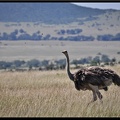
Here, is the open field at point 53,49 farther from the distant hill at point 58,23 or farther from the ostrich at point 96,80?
the ostrich at point 96,80

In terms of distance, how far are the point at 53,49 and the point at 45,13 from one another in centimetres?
3417

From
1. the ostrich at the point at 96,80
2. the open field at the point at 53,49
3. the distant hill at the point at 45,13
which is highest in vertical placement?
the distant hill at the point at 45,13

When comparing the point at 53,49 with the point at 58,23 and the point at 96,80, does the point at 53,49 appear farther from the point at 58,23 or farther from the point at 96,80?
the point at 96,80

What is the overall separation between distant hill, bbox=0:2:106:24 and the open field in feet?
70.8

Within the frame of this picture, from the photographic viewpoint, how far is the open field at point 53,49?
67.0 metres

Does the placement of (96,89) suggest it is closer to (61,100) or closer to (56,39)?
(61,100)

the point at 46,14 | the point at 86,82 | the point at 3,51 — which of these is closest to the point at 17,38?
the point at 3,51

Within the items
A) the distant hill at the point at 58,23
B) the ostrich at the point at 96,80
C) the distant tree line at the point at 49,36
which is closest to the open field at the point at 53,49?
the distant tree line at the point at 49,36

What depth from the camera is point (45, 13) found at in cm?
10806

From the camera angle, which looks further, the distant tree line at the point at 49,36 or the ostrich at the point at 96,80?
the distant tree line at the point at 49,36

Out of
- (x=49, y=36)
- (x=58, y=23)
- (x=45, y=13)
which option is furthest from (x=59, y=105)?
(x=45, y=13)

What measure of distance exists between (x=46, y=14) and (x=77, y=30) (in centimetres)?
1486

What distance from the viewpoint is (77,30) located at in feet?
309

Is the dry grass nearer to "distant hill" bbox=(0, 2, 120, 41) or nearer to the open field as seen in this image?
the open field
